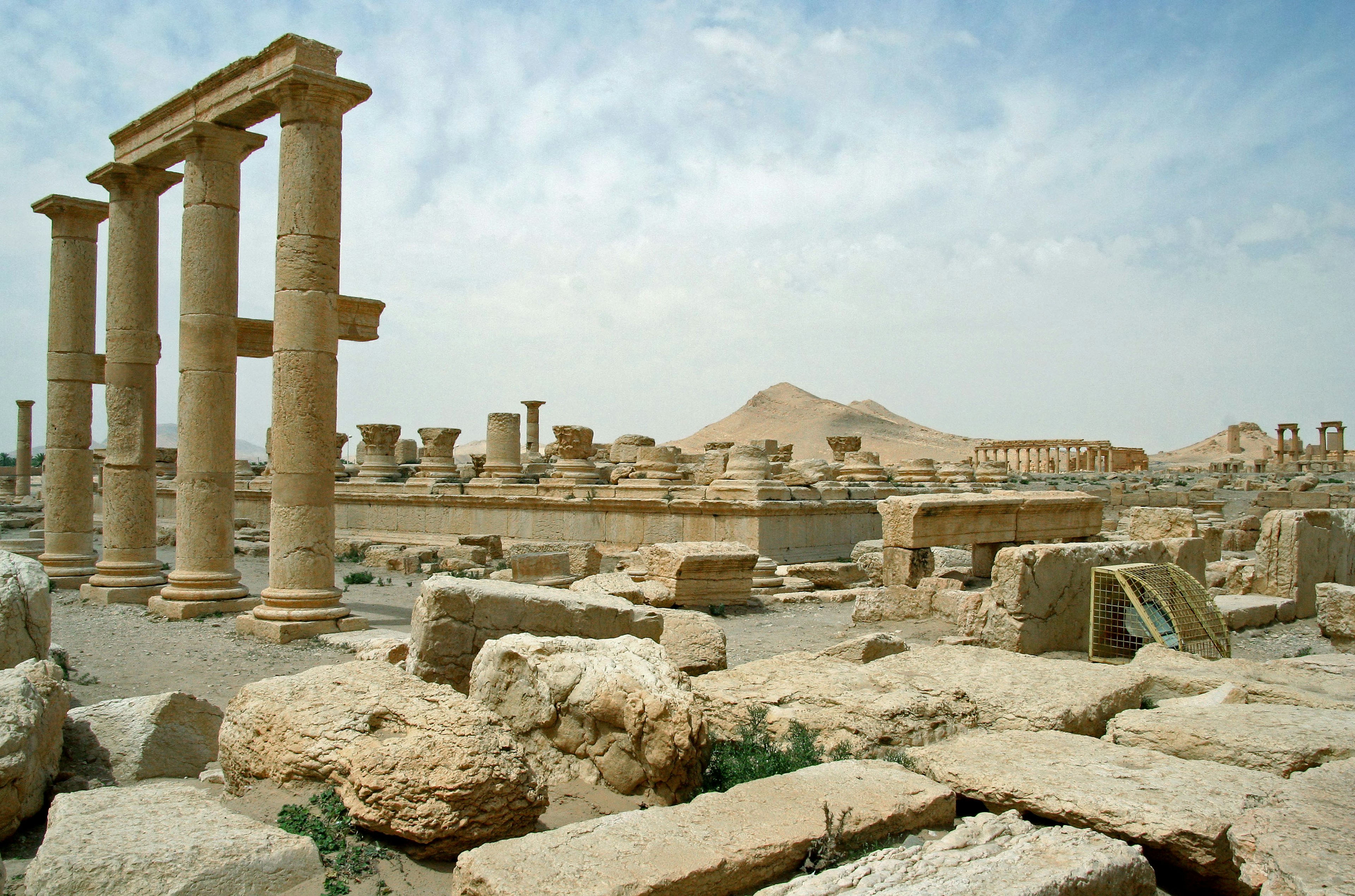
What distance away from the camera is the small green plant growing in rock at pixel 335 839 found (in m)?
3.30

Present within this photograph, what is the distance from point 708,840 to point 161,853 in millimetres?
1748

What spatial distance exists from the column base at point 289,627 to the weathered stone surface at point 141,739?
3893 mm

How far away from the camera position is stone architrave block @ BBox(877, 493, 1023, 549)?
10.0 meters

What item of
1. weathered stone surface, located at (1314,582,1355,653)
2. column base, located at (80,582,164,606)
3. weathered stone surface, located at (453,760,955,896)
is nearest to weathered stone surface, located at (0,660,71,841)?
weathered stone surface, located at (453,760,955,896)

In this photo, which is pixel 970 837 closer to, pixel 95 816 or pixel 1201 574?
pixel 95 816

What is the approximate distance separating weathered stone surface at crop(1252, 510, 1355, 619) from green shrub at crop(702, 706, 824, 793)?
25.2 feet

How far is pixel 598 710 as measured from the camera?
425 centimetres

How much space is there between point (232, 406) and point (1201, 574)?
1071 cm

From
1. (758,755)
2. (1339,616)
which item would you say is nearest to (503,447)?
(1339,616)

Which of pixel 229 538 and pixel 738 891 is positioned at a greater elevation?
pixel 229 538

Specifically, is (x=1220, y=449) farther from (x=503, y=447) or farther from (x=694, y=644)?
(x=694, y=644)

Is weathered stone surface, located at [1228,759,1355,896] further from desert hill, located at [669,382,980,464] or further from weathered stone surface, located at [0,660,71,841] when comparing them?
desert hill, located at [669,382,980,464]

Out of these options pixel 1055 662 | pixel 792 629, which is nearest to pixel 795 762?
pixel 1055 662

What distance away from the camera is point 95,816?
3295 millimetres
